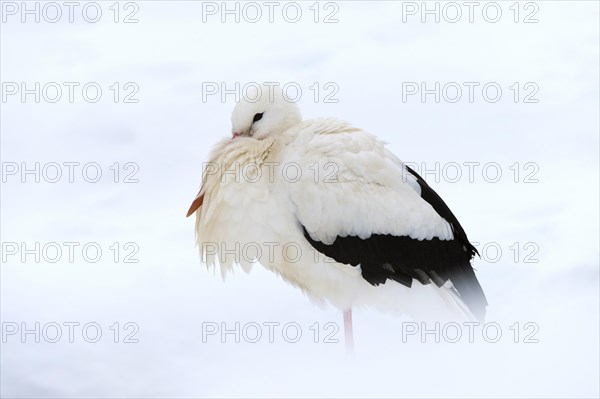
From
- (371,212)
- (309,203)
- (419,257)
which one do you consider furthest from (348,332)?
(309,203)

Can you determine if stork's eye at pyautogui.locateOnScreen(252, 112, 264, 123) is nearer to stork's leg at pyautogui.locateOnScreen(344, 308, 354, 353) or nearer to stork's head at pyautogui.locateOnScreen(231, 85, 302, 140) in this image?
stork's head at pyautogui.locateOnScreen(231, 85, 302, 140)

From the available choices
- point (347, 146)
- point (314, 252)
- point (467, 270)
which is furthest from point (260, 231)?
point (467, 270)

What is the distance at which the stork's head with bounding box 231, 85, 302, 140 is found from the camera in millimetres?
4910

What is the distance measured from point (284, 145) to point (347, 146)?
31 centimetres

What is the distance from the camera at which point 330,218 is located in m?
4.70

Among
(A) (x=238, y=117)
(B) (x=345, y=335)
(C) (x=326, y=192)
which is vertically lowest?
(B) (x=345, y=335)

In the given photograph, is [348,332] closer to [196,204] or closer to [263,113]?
[196,204]

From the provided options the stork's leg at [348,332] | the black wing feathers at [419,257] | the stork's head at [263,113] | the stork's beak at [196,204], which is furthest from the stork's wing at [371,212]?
the stork's beak at [196,204]

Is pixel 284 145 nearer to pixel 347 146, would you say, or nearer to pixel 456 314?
pixel 347 146

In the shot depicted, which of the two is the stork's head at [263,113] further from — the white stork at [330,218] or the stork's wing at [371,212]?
the stork's wing at [371,212]

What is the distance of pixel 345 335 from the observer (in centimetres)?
521

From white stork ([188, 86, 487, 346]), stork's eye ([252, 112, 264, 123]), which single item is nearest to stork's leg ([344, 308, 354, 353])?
white stork ([188, 86, 487, 346])

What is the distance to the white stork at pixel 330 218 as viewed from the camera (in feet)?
15.4

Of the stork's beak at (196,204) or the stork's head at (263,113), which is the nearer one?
the stork's head at (263,113)
